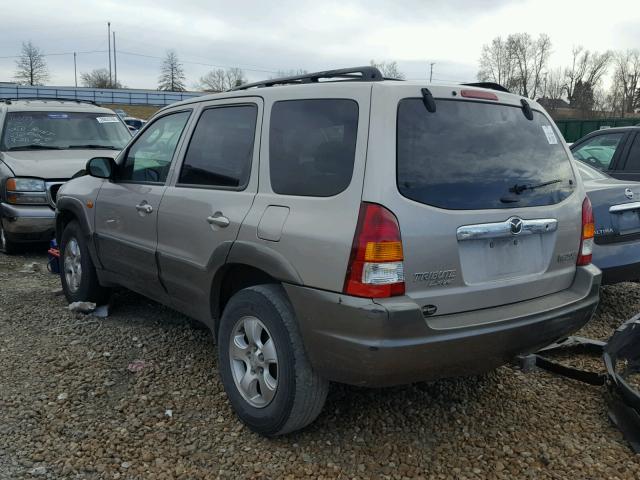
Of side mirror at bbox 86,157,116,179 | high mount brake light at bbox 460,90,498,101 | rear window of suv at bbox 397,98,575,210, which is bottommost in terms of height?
side mirror at bbox 86,157,116,179

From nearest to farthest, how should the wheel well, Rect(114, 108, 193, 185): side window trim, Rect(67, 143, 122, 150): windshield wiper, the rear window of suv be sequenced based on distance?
1. the rear window of suv
2. the wheel well
3. Rect(114, 108, 193, 185): side window trim
4. Rect(67, 143, 122, 150): windshield wiper

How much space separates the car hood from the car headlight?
0.24 ft

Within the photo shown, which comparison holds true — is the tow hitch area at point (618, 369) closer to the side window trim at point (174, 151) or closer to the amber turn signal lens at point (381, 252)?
the amber turn signal lens at point (381, 252)

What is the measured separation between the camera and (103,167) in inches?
173

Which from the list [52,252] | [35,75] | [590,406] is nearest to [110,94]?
[35,75]

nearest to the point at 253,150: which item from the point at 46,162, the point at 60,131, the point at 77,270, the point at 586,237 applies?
the point at 586,237

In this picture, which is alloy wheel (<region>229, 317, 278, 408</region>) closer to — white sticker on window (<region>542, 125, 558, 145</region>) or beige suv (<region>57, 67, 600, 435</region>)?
beige suv (<region>57, 67, 600, 435</region>)

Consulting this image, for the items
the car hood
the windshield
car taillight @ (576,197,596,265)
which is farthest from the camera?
the windshield

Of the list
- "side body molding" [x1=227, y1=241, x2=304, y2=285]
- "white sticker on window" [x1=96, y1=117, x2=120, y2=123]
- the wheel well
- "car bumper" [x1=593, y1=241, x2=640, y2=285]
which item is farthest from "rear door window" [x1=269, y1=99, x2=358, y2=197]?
"white sticker on window" [x1=96, y1=117, x2=120, y2=123]

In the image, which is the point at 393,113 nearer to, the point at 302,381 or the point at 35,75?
the point at 302,381

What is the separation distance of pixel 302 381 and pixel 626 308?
376 cm

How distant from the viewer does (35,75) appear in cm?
7419

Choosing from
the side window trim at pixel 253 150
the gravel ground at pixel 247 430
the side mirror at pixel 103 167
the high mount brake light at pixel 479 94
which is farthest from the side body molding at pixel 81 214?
the high mount brake light at pixel 479 94

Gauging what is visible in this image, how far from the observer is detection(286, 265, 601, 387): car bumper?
254 centimetres
